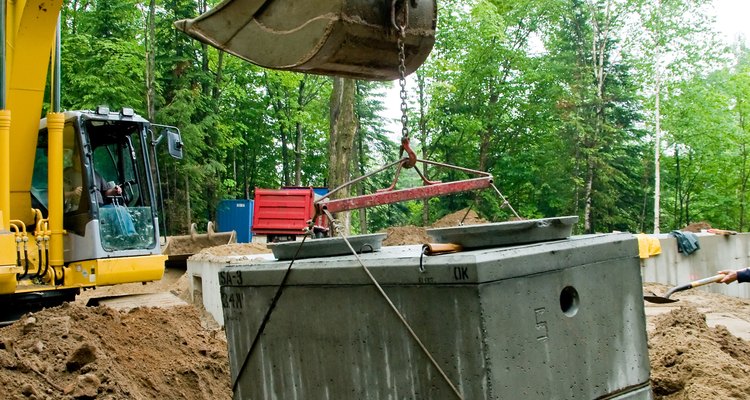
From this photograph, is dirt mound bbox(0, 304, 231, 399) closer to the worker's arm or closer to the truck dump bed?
the worker's arm

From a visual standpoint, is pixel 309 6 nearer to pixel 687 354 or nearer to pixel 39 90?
pixel 687 354

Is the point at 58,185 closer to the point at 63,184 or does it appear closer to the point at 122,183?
the point at 63,184

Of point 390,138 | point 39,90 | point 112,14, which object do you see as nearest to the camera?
point 39,90

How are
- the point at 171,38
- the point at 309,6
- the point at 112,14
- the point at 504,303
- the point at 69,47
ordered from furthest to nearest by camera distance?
the point at 171,38
the point at 112,14
the point at 69,47
the point at 309,6
the point at 504,303

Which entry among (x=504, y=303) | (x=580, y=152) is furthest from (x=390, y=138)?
(x=504, y=303)

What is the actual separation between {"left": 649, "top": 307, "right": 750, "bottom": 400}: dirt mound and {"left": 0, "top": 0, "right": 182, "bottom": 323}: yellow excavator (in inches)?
222

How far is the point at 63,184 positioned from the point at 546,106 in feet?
83.2

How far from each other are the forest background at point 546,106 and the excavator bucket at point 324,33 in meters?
23.0

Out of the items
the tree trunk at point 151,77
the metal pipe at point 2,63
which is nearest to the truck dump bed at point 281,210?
the tree trunk at point 151,77

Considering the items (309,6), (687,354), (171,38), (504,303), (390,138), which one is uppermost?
(171,38)

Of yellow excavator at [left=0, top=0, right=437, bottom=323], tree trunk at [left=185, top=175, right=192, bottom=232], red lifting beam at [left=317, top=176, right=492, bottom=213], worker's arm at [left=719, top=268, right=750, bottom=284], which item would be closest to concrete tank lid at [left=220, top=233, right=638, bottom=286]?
red lifting beam at [left=317, top=176, right=492, bottom=213]

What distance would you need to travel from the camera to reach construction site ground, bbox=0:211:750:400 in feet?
18.3

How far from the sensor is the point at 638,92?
105 feet

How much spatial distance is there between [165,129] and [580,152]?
23.6 metres
